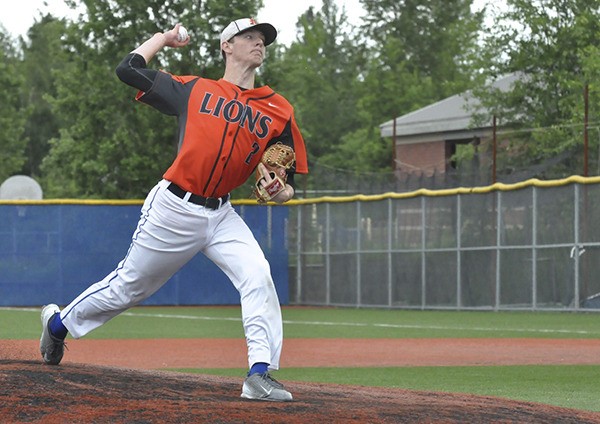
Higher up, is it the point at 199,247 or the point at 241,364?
the point at 199,247

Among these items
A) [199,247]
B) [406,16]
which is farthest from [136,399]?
[406,16]

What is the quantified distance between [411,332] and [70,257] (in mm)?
10220

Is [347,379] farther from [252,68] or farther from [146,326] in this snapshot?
[146,326]

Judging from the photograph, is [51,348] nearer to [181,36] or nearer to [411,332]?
[181,36]

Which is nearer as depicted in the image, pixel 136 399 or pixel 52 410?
pixel 52 410

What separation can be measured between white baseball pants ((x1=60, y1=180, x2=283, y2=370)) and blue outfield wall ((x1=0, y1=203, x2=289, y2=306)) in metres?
17.4

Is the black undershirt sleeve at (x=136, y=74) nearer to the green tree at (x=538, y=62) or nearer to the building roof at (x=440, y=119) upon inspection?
the green tree at (x=538, y=62)

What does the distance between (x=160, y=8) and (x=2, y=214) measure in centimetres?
706

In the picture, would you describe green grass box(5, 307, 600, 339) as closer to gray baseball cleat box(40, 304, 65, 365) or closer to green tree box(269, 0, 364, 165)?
gray baseball cleat box(40, 304, 65, 365)

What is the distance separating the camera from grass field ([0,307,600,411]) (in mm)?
9062

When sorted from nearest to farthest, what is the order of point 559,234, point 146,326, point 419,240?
point 146,326
point 559,234
point 419,240

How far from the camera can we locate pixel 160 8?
2891 centimetres

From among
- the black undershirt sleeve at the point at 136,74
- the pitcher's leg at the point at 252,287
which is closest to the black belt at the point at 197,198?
the pitcher's leg at the point at 252,287

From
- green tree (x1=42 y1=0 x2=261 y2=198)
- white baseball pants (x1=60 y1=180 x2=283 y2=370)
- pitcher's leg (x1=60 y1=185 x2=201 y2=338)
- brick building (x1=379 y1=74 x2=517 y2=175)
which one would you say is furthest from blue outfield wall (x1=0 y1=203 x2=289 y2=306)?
white baseball pants (x1=60 y1=180 x2=283 y2=370)
